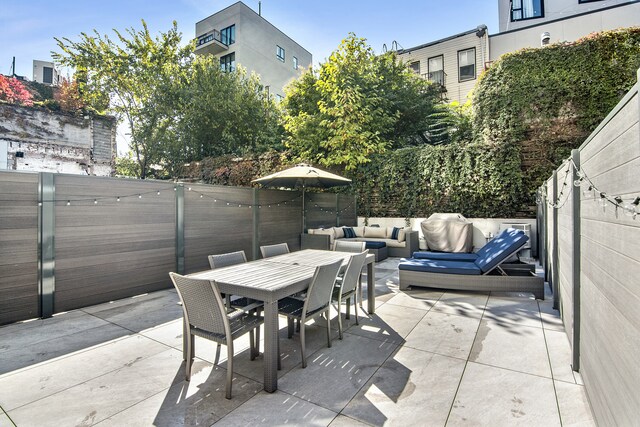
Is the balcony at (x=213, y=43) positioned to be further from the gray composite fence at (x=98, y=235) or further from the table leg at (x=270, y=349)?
the table leg at (x=270, y=349)

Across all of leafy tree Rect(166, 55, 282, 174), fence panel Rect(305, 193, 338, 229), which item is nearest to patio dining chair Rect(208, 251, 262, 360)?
fence panel Rect(305, 193, 338, 229)

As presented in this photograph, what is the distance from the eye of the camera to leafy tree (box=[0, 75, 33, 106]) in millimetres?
17562

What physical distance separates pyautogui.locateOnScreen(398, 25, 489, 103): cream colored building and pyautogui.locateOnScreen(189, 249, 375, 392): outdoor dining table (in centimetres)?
1468

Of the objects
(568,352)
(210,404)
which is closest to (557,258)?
(568,352)

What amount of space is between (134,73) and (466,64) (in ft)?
52.6

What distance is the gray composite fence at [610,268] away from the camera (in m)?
1.35

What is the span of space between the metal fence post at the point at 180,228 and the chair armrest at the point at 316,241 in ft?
11.5

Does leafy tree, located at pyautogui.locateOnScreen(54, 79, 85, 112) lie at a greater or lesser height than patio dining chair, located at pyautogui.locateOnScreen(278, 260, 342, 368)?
greater

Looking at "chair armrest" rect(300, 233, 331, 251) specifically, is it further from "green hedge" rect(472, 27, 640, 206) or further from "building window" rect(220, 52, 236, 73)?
"building window" rect(220, 52, 236, 73)

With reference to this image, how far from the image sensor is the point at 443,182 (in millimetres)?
9445

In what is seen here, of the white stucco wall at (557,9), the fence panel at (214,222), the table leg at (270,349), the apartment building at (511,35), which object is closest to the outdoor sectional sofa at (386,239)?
the fence panel at (214,222)

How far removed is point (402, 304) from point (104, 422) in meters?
3.71

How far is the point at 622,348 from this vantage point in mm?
1461

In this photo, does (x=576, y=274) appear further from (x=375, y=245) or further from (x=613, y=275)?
(x=375, y=245)
